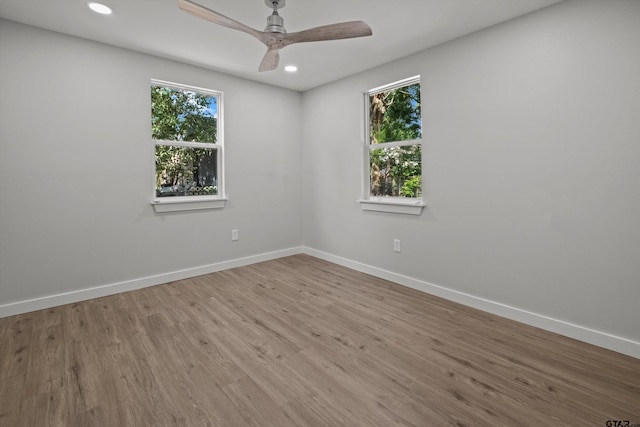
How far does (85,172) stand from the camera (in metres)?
3.06

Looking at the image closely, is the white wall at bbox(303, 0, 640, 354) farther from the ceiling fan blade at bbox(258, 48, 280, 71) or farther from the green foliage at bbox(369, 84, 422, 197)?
the ceiling fan blade at bbox(258, 48, 280, 71)

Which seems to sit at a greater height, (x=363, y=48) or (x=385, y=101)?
(x=363, y=48)

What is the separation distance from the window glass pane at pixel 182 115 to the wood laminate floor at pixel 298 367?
74.4 inches

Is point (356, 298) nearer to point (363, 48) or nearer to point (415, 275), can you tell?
point (415, 275)

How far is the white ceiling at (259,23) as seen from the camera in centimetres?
241

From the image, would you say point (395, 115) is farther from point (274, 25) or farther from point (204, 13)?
point (204, 13)

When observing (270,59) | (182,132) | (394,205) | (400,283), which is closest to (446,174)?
(394,205)

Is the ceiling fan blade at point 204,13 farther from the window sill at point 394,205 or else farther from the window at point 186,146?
the window sill at point 394,205

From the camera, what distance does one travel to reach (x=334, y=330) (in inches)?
98.3

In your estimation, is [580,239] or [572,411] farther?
[580,239]

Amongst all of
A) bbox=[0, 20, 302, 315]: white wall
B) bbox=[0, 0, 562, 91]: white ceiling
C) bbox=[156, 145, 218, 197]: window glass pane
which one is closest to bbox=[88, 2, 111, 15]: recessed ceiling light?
bbox=[0, 0, 562, 91]: white ceiling

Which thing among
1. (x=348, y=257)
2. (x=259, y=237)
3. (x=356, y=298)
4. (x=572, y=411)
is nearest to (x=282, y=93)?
(x=259, y=237)

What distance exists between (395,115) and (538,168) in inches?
65.2

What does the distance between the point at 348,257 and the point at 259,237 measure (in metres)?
1.28
